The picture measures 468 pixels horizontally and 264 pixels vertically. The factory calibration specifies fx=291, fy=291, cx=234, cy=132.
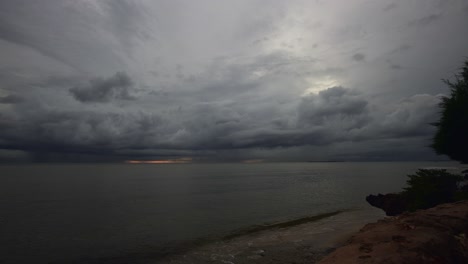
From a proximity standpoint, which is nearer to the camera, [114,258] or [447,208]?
[447,208]

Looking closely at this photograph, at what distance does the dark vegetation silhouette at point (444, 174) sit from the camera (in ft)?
113

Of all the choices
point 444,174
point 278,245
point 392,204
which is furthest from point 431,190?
point 278,245

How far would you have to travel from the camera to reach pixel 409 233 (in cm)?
1550

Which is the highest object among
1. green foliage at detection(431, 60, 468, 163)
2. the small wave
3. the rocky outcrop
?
green foliage at detection(431, 60, 468, 163)

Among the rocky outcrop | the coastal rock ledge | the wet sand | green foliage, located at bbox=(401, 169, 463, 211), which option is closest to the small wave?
the wet sand

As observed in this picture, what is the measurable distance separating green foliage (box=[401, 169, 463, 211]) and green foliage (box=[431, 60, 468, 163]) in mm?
7944

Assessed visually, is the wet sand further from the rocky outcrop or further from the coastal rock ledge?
the rocky outcrop

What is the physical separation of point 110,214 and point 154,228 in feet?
47.5

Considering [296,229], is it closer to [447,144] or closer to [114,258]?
[114,258]

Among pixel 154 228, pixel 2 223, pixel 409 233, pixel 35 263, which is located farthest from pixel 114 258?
pixel 2 223

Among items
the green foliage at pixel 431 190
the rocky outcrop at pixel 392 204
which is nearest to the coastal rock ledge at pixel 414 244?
the green foliage at pixel 431 190

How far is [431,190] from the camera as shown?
34250 mm

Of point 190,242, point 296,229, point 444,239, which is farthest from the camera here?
point 296,229

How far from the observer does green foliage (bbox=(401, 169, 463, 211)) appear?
3403 cm
